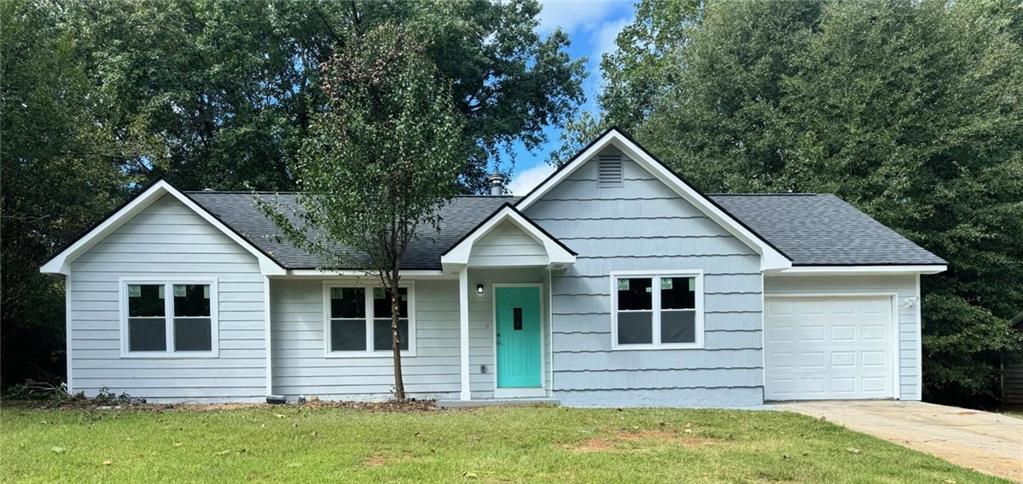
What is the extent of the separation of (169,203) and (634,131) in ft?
58.4

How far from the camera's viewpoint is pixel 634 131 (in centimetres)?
2483

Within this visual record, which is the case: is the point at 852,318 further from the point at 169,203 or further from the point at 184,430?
the point at 169,203

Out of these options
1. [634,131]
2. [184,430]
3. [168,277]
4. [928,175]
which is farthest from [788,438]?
[634,131]

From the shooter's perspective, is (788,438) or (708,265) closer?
(788,438)

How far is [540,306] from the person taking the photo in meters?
11.7

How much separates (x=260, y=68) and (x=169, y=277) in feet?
43.9

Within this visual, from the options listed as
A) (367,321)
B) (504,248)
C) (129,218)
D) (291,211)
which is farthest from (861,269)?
(129,218)

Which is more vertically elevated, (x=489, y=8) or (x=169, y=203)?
(x=489, y=8)

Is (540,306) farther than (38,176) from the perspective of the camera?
No

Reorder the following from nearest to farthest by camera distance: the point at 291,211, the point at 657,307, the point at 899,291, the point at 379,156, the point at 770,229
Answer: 1. the point at 379,156
2. the point at 657,307
3. the point at 899,291
4. the point at 770,229
5. the point at 291,211

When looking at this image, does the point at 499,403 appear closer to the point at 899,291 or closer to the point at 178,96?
the point at 899,291

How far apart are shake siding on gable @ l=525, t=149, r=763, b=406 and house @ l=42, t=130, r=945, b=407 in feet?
0.08

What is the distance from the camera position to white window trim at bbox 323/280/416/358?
11445mm

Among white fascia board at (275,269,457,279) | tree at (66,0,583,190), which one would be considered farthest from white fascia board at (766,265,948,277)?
tree at (66,0,583,190)
